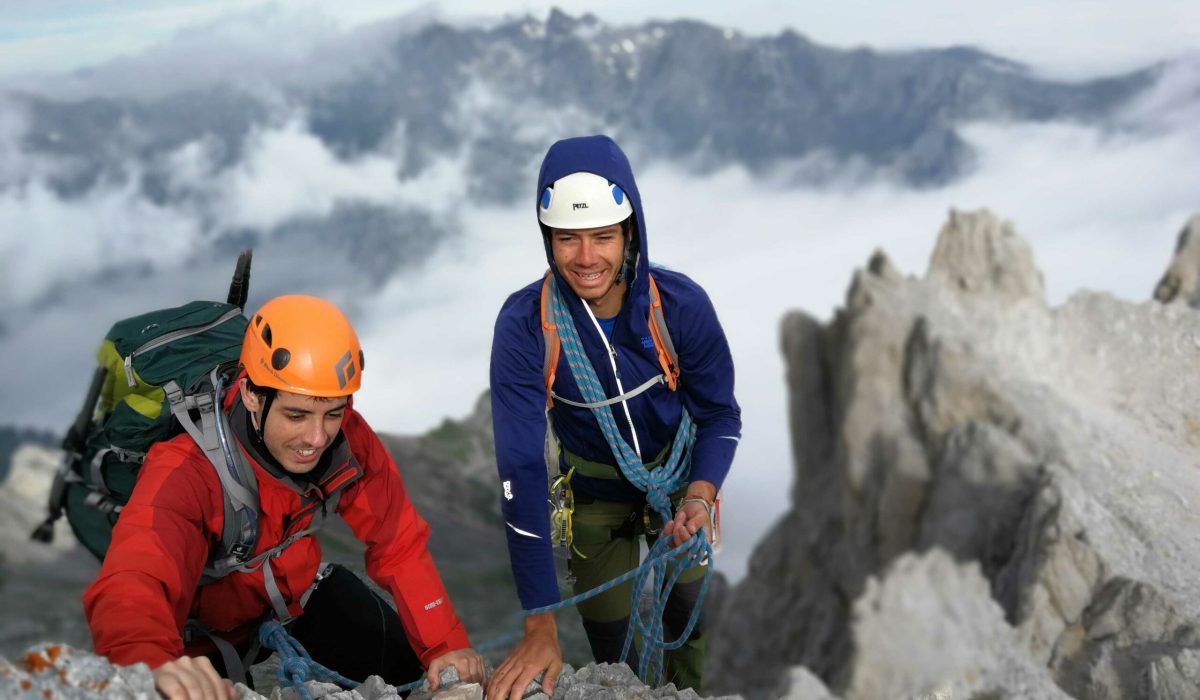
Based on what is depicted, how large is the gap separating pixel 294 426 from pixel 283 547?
2.43 ft

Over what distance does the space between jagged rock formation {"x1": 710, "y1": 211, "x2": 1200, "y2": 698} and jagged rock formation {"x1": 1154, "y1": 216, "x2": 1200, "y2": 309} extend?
11.7 ft

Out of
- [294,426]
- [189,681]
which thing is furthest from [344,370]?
[189,681]

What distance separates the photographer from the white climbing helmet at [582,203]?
4508 millimetres

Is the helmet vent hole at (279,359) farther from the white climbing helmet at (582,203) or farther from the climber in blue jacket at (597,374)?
the white climbing helmet at (582,203)

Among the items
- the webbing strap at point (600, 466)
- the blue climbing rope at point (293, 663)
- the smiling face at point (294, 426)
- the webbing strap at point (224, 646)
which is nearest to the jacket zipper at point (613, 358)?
the webbing strap at point (600, 466)

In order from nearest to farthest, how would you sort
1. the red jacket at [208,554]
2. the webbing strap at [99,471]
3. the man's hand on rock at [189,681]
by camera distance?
the man's hand on rock at [189,681]
the red jacket at [208,554]
the webbing strap at [99,471]

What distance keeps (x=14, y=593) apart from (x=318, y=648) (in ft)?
246

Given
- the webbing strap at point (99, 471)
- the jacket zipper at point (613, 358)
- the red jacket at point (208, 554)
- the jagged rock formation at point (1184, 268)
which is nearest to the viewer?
the red jacket at point (208, 554)

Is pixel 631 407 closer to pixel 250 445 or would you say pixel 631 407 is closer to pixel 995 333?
pixel 250 445

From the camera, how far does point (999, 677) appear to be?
157 inches

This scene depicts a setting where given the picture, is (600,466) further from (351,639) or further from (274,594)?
(274,594)

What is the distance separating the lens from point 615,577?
579cm

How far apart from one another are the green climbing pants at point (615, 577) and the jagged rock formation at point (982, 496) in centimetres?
110

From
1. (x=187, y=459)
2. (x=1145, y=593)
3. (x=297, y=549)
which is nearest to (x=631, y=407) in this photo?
(x=297, y=549)
